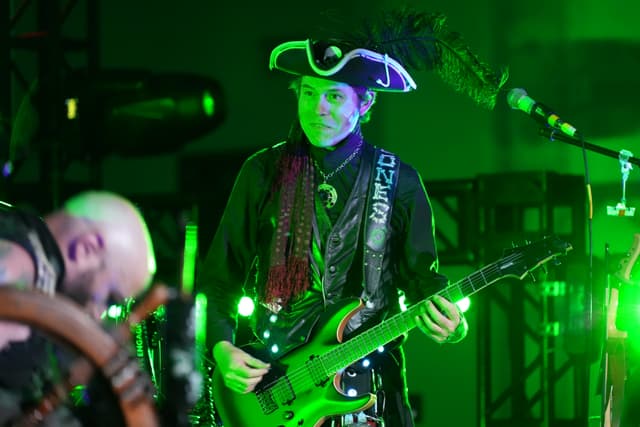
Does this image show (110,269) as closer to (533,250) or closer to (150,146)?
(533,250)

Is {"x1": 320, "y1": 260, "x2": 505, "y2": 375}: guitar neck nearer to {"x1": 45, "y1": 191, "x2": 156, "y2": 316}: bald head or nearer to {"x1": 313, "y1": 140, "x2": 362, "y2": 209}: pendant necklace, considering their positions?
{"x1": 313, "y1": 140, "x2": 362, "y2": 209}: pendant necklace

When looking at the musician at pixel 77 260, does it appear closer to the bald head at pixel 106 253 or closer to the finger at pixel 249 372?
the bald head at pixel 106 253

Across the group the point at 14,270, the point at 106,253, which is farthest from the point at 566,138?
the point at 14,270

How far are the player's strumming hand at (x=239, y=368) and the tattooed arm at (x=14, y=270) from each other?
200 centimetres

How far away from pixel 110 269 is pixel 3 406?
0.28m

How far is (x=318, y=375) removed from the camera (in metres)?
3.56

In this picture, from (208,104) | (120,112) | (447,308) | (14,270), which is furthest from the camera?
(208,104)

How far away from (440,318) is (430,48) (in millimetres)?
1071

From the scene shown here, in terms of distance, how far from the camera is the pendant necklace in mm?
3711

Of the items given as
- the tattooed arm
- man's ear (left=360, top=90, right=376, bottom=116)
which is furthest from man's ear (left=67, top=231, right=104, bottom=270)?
man's ear (left=360, top=90, right=376, bottom=116)

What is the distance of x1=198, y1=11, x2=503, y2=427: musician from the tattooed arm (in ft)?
6.53

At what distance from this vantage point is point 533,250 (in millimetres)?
3762

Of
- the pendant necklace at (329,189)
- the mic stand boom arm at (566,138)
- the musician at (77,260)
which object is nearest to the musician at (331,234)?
the pendant necklace at (329,189)

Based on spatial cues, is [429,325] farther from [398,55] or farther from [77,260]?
[77,260]
